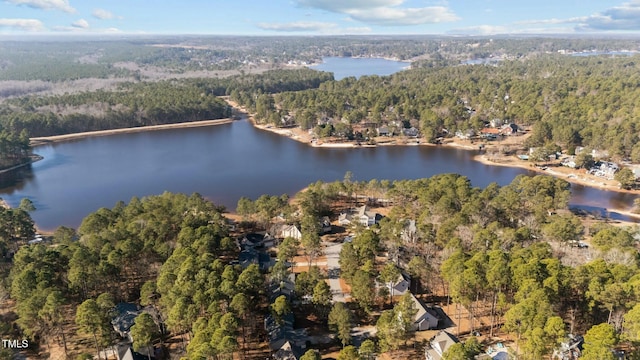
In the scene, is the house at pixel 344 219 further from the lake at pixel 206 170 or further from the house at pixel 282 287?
the lake at pixel 206 170

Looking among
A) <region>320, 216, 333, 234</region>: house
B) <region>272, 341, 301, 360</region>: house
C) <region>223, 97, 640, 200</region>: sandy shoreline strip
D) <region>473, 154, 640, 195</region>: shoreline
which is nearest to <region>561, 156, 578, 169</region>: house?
<region>473, 154, 640, 195</region>: shoreline

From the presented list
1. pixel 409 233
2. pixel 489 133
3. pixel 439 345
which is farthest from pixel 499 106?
pixel 439 345

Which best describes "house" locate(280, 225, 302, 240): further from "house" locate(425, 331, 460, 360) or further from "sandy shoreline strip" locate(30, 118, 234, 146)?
"sandy shoreline strip" locate(30, 118, 234, 146)

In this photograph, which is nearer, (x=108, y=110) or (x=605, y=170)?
(x=605, y=170)

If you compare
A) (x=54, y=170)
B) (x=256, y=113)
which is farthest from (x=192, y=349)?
(x=256, y=113)

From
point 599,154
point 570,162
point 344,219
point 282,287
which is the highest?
point 599,154

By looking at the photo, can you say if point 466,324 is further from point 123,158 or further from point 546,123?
point 123,158

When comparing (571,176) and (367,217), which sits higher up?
(367,217)

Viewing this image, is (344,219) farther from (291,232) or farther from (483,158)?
(483,158)
